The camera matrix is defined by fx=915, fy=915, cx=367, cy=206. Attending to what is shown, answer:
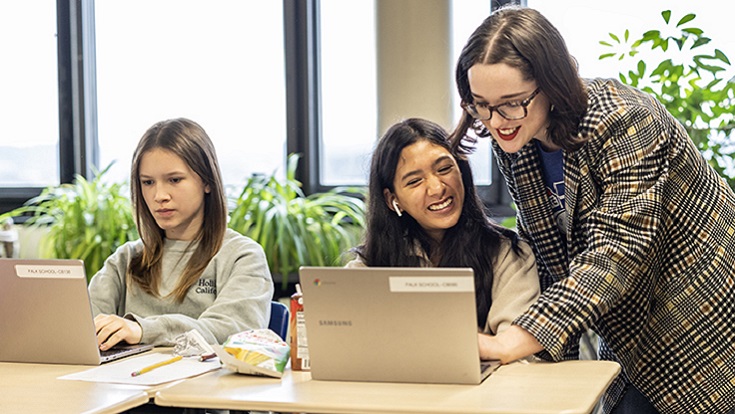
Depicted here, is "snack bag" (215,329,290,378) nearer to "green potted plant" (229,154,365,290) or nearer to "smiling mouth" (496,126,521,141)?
"smiling mouth" (496,126,521,141)

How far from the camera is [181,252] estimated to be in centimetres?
238

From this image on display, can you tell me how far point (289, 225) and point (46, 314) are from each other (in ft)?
6.27

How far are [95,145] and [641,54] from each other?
2.78m

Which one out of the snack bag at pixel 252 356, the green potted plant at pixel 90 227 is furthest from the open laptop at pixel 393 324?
the green potted plant at pixel 90 227

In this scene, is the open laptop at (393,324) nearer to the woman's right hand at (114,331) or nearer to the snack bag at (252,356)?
the snack bag at (252,356)

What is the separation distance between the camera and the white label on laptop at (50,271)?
1.88m

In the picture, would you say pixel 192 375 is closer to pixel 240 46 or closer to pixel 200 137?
pixel 200 137

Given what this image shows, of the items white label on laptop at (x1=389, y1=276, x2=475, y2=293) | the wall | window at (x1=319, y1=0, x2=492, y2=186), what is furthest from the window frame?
white label on laptop at (x1=389, y1=276, x2=475, y2=293)

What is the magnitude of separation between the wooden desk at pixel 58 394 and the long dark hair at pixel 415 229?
714 mm

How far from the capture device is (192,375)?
1828mm

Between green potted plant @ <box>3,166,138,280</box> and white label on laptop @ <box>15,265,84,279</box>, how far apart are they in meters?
1.96

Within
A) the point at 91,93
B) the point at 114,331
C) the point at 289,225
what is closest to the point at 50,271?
the point at 114,331

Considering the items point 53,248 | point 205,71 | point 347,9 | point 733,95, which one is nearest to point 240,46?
point 205,71

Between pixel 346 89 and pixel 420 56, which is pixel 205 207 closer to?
pixel 420 56
